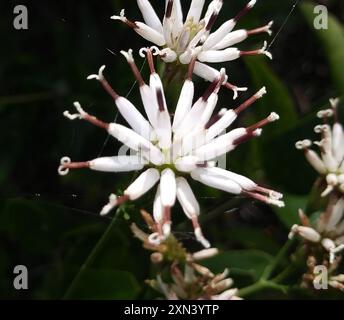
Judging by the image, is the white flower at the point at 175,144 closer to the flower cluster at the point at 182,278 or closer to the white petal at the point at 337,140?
the flower cluster at the point at 182,278

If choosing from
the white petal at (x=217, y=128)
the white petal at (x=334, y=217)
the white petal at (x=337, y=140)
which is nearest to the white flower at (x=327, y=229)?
the white petal at (x=334, y=217)

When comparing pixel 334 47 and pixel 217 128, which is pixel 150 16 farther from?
pixel 334 47

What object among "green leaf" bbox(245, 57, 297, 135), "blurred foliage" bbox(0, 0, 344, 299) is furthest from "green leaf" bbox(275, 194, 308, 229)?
"green leaf" bbox(245, 57, 297, 135)

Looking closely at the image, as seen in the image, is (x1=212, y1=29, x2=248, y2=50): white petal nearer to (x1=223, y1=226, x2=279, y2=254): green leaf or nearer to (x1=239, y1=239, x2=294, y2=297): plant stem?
(x1=239, y1=239, x2=294, y2=297): plant stem

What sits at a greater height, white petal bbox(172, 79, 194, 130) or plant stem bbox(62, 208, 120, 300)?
white petal bbox(172, 79, 194, 130)

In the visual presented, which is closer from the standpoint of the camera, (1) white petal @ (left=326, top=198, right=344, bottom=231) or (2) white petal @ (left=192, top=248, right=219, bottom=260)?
(2) white petal @ (left=192, top=248, right=219, bottom=260)

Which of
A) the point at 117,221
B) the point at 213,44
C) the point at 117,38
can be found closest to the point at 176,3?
the point at 213,44
